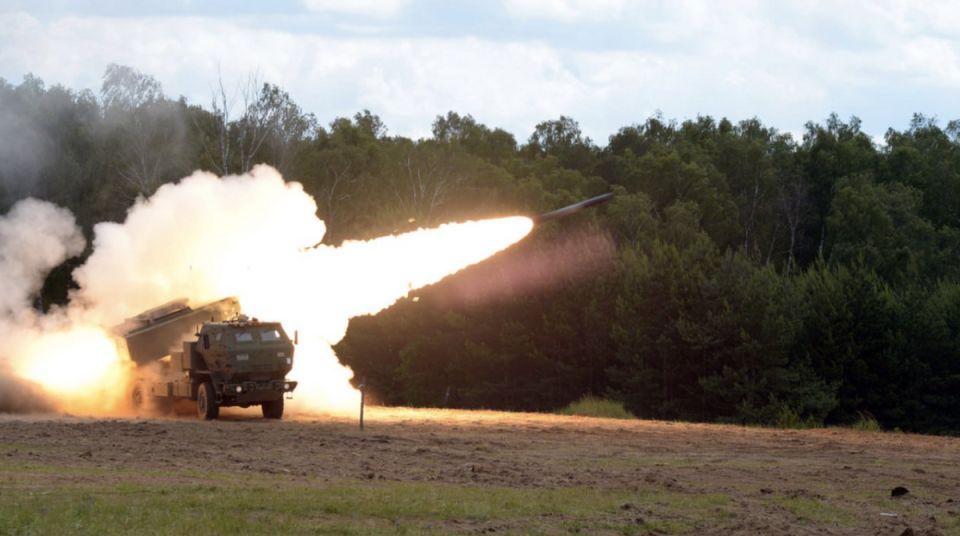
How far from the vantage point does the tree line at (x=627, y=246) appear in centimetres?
4775

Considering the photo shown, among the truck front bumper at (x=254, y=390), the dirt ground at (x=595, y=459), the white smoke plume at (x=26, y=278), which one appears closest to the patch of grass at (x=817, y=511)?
the dirt ground at (x=595, y=459)

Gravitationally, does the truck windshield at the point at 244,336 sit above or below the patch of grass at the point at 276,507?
above

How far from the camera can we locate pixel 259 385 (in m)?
30.5

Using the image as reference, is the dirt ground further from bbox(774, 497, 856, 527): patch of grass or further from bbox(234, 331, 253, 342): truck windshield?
bbox(234, 331, 253, 342): truck windshield

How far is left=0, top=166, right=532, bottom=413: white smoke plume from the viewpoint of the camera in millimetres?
33000

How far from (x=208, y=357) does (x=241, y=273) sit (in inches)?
146

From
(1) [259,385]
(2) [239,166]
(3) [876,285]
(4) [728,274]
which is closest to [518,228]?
(1) [259,385]

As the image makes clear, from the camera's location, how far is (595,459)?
71.9 ft

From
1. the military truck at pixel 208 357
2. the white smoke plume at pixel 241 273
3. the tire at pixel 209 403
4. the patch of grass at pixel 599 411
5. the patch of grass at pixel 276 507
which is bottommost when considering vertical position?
the patch of grass at pixel 276 507

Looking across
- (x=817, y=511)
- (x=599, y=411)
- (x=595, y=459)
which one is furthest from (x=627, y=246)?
(x=817, y=511)

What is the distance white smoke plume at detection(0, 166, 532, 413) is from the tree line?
14.6 metres

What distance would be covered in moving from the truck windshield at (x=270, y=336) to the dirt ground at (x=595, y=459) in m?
2.21

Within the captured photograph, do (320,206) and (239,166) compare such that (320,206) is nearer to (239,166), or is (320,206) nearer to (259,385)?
(239,166)

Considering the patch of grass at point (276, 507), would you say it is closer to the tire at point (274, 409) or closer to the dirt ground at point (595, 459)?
the dirt ground at point (595, 459)
